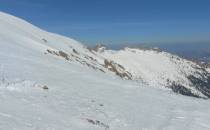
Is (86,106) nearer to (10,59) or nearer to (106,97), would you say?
(106,97)

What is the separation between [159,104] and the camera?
98.5 feet

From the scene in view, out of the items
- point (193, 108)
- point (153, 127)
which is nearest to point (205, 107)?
point (193, 108)

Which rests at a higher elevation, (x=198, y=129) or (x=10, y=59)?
(x=10, y=59)

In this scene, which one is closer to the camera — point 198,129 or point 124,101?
point 198,129

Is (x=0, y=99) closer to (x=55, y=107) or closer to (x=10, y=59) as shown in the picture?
(x=55, y=107)

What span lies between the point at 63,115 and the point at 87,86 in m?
11.6

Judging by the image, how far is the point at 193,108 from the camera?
97.9ft

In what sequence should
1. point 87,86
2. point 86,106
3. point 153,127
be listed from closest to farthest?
point 153,127 < point 86,106 < point 87,86

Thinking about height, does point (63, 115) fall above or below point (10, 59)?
below

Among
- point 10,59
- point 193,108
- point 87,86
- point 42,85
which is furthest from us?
point 10,59

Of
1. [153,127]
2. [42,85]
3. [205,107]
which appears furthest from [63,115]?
[205,107]

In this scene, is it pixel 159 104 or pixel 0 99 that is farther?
pixel 159 104

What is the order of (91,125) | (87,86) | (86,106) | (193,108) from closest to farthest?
(91,125) → (86,106) → (193,108) → (87,86)

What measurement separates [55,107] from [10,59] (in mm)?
15790
